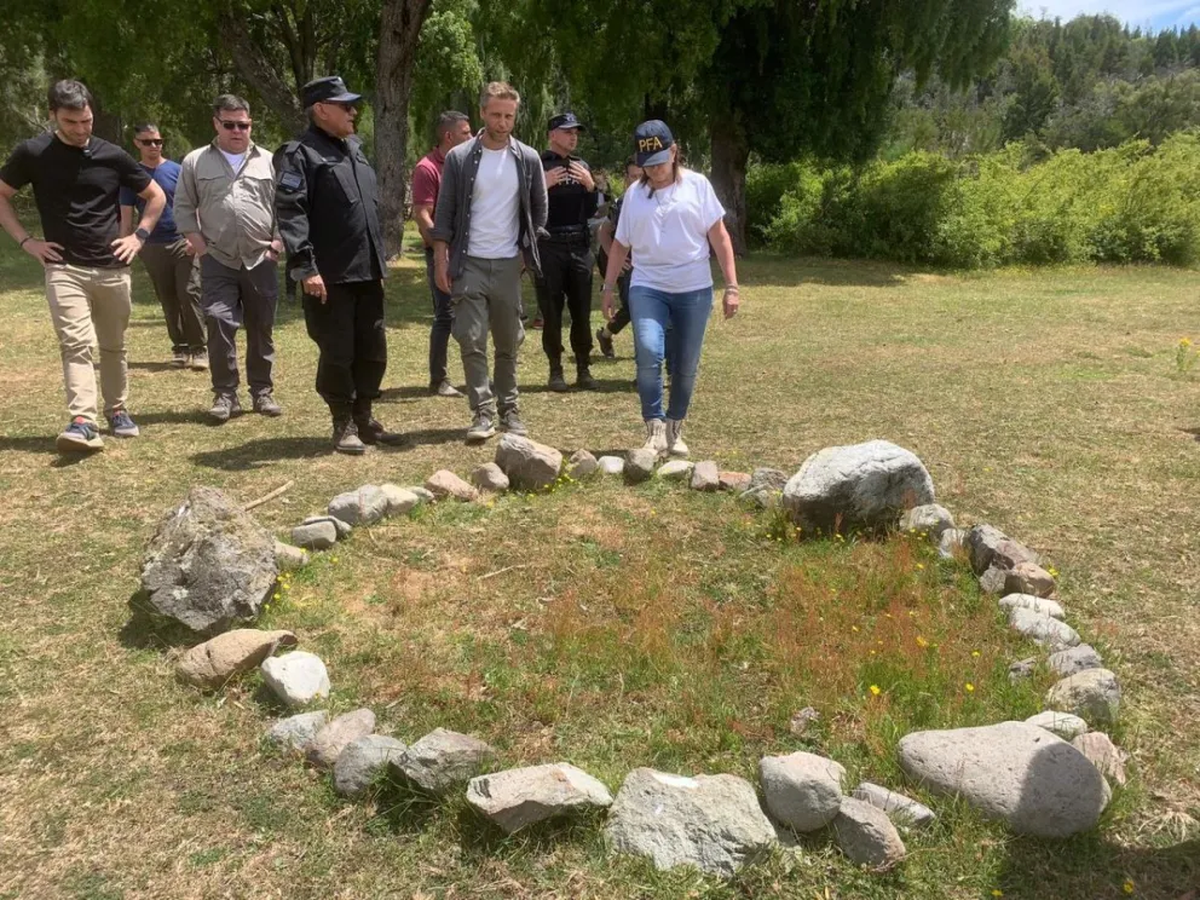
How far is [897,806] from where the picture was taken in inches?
94.7

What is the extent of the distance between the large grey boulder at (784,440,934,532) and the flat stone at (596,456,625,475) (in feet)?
3.72

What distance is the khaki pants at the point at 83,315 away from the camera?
17.3 ft

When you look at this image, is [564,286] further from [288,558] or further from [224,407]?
[288,558]

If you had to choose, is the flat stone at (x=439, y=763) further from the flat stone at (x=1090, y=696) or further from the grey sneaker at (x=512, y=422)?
the grey sneaker at (x=512, y=422)

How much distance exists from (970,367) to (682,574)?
574 centimetres

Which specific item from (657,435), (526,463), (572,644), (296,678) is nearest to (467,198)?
(526,463)

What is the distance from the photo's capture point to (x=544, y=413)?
266 inches

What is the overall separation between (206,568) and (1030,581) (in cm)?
327

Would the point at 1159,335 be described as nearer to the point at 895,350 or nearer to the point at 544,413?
the point at 895,350

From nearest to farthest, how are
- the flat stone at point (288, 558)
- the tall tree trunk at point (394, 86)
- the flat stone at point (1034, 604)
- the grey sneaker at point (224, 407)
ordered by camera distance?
the flat stone at point (1034, 604), the flat stone at point (288, 558), the grey sneaker at point (224, 407), the tall tree trunk at point (394, 86)

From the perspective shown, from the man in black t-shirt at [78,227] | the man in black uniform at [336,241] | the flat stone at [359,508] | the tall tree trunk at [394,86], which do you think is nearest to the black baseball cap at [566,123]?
the man in black uniform at [336,241]

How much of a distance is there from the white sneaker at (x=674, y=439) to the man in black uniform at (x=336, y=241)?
6.11 ft

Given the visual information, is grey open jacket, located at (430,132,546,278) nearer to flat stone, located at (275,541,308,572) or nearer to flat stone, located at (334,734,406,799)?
flat stone, located at (275,541,308,572)

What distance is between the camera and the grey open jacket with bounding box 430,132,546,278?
5.33 meters
